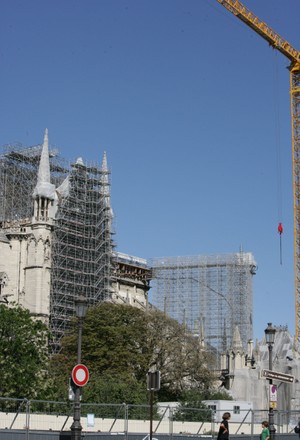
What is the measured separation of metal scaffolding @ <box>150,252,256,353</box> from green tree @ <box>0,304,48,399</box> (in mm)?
63086

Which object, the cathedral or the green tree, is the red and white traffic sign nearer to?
the green tree

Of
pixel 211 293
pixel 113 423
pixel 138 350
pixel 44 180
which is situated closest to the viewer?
pixel 113 423

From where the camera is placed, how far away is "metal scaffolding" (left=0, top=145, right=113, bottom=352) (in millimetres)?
98438

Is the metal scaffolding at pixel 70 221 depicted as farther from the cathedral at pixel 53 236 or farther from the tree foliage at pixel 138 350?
the tree foliage at pixel 138 350

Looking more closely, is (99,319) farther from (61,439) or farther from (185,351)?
(61,439)

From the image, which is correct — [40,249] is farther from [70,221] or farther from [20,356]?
[20,356]

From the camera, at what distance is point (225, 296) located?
130375mm

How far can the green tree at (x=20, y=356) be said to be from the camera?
59781 millimetres

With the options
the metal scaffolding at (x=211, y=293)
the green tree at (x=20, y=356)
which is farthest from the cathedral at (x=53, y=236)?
the green tree at (x=20, y=356)

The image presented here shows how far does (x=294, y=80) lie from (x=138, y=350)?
141 feet

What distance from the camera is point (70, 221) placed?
102 metres

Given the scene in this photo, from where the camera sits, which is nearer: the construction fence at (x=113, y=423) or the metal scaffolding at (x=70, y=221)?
the construction fence at (x=113, y=423)

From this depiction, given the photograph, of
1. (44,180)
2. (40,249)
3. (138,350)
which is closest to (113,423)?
(138,350)

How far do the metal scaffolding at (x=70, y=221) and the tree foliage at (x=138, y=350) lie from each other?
1054cm
